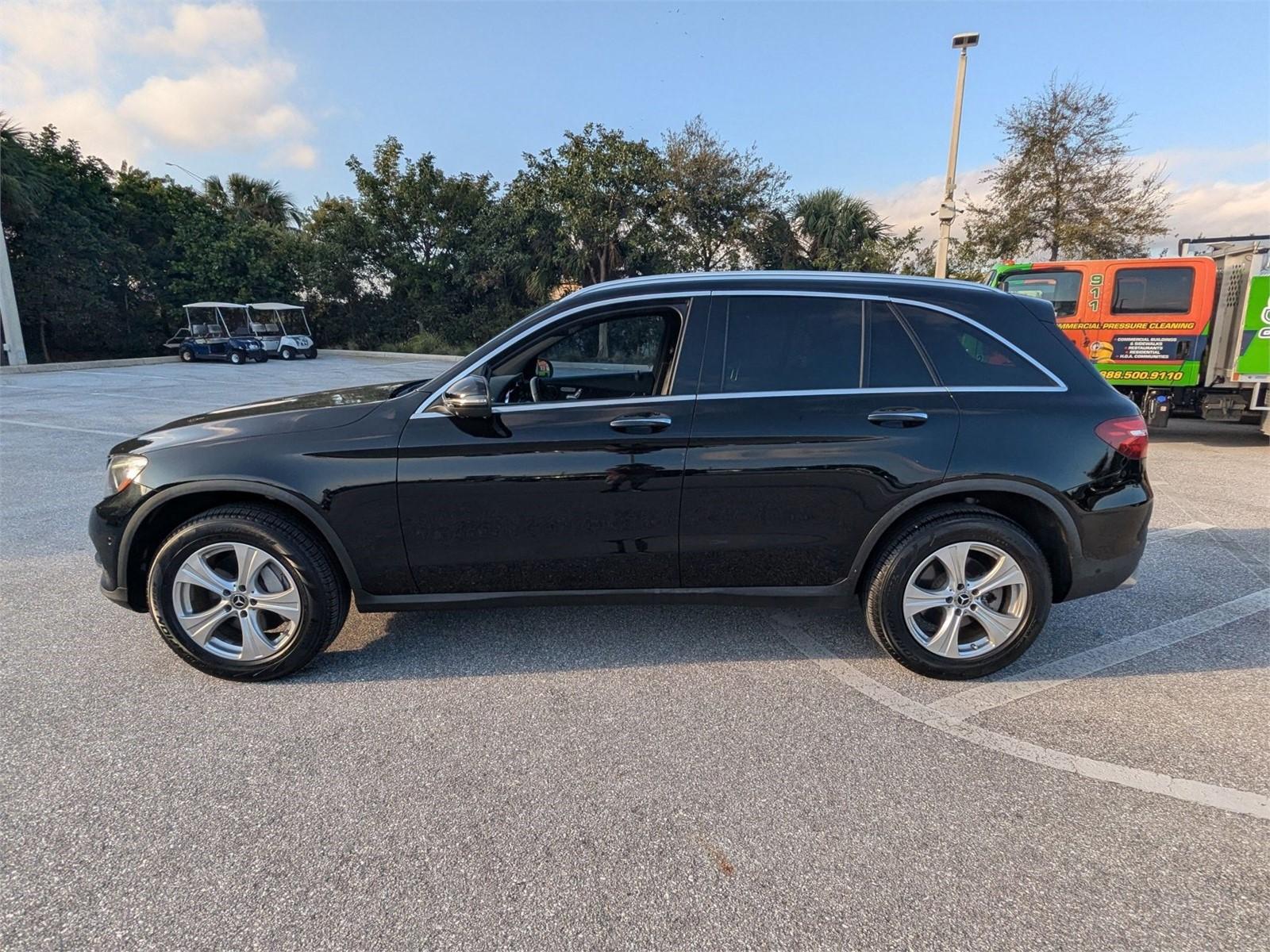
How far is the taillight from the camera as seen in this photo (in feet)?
9.80

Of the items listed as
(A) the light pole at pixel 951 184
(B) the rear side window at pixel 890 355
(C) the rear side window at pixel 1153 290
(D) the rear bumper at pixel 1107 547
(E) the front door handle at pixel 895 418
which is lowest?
(D) the rear bumper at pixel 1107 547

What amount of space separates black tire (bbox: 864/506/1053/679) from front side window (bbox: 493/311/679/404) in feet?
4.41

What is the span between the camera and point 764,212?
949 inches

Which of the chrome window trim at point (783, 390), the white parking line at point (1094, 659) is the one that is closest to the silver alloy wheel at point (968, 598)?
the white parking line at point (1094, 659)

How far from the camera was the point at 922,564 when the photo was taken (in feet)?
9.86

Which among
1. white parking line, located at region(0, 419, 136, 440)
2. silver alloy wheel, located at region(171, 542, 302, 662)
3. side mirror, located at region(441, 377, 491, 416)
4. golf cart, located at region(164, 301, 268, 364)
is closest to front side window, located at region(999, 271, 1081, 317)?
side mirror, located at region(441, 377, 491, 416)

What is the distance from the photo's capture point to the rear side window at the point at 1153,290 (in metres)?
8.55

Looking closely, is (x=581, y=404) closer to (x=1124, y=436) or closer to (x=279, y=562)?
(x=279, y=562)

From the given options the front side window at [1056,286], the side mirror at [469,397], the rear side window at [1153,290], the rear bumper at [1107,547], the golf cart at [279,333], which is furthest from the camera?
the golf cart at [279,333]

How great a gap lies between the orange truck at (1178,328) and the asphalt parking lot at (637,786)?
20.8ft

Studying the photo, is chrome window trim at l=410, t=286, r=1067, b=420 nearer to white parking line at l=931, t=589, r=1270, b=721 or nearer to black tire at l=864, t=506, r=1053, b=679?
black tire at l=864, t=506, r=1053, b=679

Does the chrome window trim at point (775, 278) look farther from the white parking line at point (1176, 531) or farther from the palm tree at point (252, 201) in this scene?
the palm tree at point (252, 201)

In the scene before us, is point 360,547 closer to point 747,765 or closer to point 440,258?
point 747,765

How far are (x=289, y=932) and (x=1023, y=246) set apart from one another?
19775 mm
